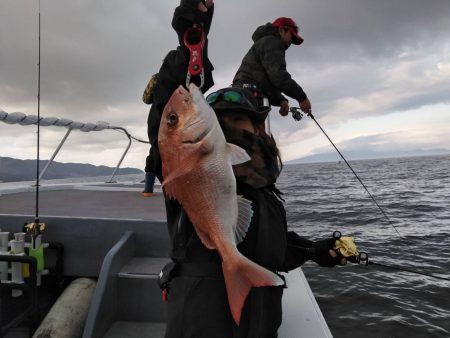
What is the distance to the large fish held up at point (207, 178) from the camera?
1436 millimetres

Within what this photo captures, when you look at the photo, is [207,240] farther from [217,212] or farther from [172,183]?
[172,183]

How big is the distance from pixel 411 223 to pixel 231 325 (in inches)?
511

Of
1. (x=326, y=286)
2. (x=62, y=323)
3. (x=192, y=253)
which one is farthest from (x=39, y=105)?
(x=326, y=286)

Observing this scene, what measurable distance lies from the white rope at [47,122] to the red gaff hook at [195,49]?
5485 millimetres

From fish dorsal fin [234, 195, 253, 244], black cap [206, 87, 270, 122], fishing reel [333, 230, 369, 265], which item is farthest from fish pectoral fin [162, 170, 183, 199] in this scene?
fishing reel [333, 230, 369, 265]

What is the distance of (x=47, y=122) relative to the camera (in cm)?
661

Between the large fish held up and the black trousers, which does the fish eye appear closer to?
the large fish held up

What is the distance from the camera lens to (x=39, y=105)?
475cm

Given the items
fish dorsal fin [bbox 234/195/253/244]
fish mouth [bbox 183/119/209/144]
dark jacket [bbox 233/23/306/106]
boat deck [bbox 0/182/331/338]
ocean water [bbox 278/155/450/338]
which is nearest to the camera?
fish mouth [bbox 183/119/209/144]

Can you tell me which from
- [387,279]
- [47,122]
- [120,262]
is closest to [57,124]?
[47,122]

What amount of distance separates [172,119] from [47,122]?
609 centimetres

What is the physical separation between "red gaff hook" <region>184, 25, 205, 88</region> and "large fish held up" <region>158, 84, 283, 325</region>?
0.36 meters

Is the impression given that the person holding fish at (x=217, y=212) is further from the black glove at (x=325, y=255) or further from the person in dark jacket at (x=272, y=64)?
the person in dark jacket at (x=272, y=64)

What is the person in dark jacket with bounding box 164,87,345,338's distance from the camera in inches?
63.8
